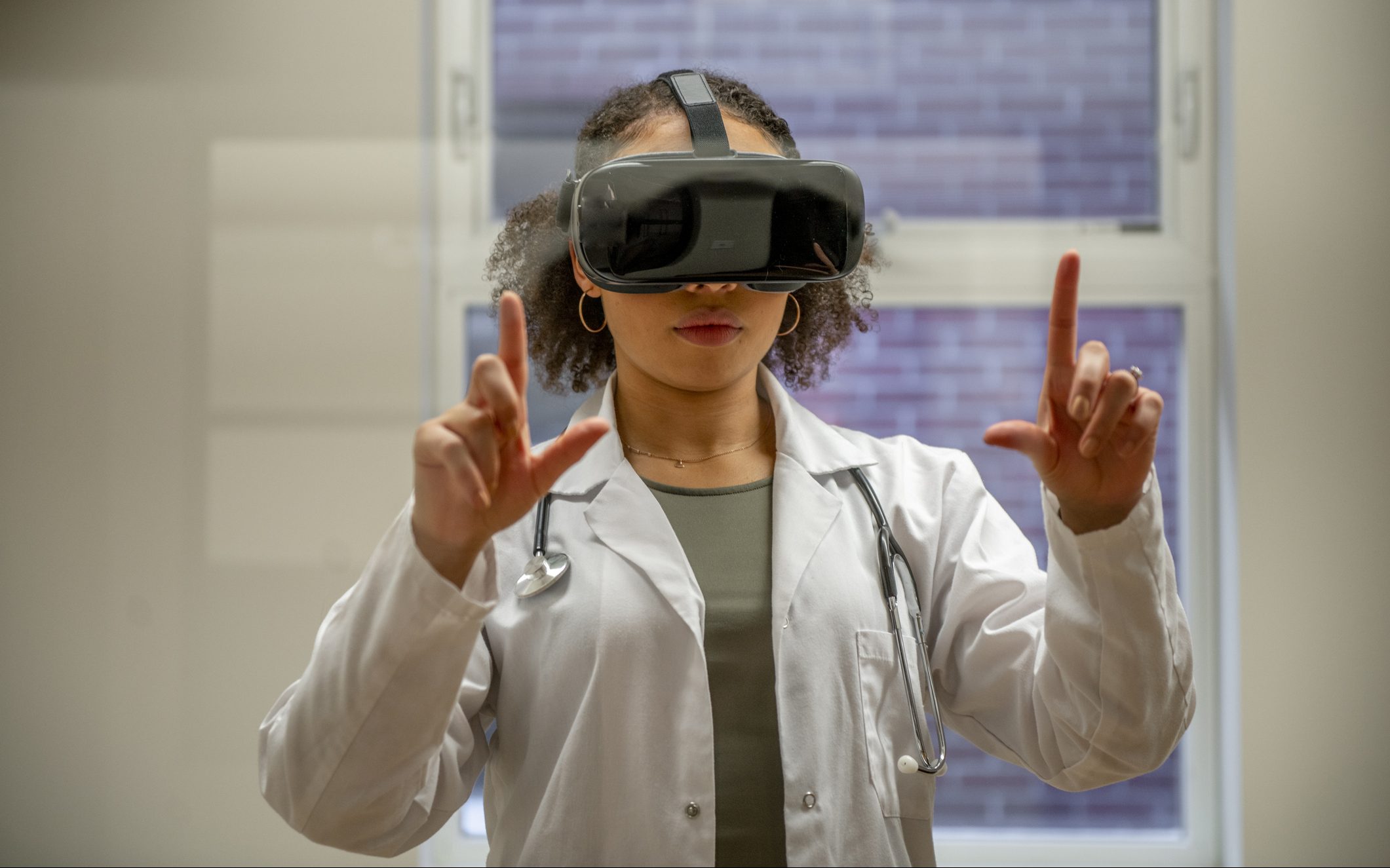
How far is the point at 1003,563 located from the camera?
957 mm

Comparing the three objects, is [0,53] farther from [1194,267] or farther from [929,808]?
[1194,267]

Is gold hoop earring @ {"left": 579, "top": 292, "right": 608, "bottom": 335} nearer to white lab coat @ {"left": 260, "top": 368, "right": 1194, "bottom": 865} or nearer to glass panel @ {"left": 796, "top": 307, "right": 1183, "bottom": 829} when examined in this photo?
white lab coat @ {"left": 260, "top": 368, "right": 1194, "bottom": 865}

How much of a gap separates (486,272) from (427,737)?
2.24 ft

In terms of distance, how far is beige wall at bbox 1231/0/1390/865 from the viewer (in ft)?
4.32

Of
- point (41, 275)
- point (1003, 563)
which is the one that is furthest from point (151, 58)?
point (1003, 563)

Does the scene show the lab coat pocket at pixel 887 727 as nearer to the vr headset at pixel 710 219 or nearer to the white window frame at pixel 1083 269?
the vr headset at pixel 710 219

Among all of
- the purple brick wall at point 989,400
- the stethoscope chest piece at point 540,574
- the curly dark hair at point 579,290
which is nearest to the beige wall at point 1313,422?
the purple brick wall at point 989,400

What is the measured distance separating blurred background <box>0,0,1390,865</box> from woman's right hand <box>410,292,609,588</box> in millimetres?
579

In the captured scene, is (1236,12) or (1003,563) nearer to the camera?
(1003,563)

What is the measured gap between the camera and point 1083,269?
1496 millimetres

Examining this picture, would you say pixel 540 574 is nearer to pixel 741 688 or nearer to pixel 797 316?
pixel 741 688

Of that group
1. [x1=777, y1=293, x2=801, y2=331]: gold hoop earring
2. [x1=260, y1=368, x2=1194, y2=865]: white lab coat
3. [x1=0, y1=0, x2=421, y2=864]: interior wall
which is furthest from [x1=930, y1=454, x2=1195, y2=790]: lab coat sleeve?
[x1=0, y1=0, x2=421, y2=864]: interior wall

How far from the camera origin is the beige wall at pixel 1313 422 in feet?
4.32

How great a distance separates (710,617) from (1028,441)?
316 mm
